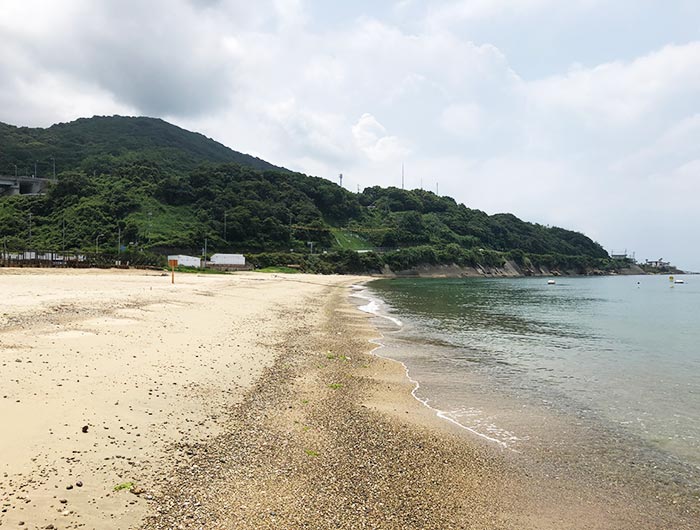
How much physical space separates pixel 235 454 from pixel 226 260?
91.1 meters

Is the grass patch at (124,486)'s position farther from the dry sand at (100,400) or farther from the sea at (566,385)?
the sea at (566,385)

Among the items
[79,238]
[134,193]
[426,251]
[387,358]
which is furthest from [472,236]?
[387,358]

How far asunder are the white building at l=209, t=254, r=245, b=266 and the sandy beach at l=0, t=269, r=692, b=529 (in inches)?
3231

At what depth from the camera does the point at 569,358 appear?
19.2 metres

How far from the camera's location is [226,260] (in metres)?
94.6

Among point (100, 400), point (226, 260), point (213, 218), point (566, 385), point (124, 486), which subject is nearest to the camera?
point (124, 486)

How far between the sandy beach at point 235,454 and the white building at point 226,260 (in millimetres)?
A: 82078

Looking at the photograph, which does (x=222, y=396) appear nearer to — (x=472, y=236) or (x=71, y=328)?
(x=71, y=328)

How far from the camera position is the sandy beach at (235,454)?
218 inches

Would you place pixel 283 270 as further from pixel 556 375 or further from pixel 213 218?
pixel 556 375

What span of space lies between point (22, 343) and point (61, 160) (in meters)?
202

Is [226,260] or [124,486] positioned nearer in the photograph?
[124,486]

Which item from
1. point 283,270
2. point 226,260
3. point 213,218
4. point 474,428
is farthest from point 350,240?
point 474,428

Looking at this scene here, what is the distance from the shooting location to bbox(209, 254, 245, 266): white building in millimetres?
93312
